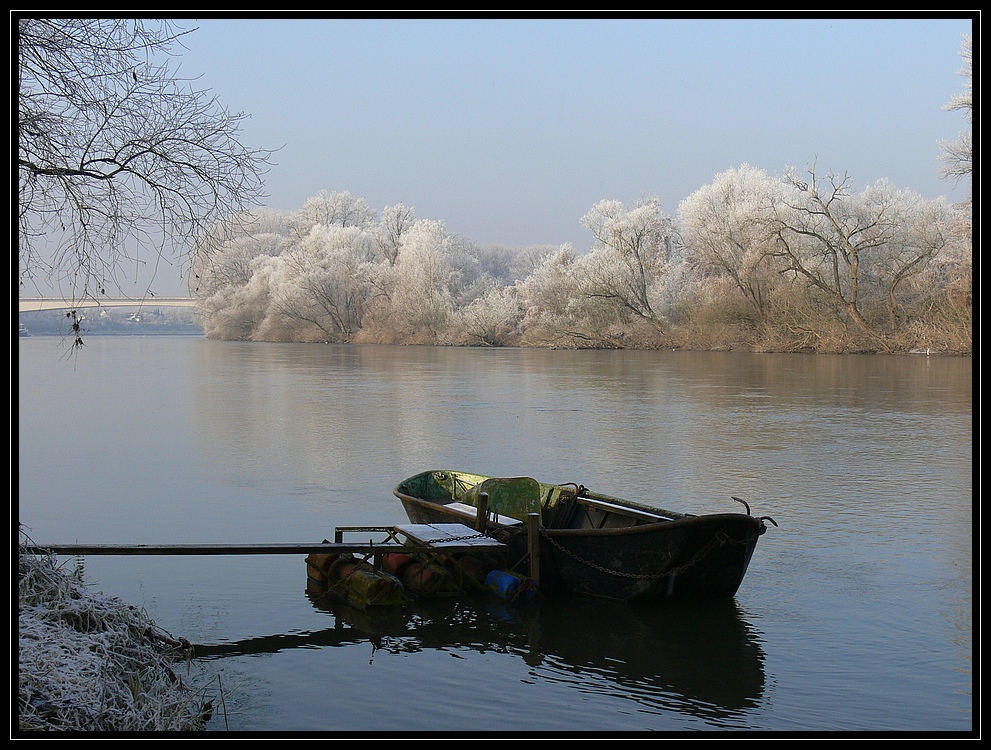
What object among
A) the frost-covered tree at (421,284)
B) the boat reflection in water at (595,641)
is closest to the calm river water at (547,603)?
the boat reflection in water at (595,641)

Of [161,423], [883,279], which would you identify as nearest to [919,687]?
[161,423]

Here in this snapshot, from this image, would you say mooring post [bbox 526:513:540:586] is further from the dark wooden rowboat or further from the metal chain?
the metal chain

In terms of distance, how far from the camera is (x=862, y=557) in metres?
9.98

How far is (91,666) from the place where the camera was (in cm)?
527

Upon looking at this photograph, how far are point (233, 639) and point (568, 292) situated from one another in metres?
53.6

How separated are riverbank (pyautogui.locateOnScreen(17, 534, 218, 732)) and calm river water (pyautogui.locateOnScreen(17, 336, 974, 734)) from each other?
0.46 m

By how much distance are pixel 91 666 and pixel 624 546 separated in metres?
4.47

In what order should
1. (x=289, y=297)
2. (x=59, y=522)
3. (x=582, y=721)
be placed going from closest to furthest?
(x=582, y=721) < (x=59, y=522) < (x=289, y=297)

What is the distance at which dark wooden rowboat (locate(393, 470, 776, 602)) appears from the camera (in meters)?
8.14

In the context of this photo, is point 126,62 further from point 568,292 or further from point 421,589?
point 568,292

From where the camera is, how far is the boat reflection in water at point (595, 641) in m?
6.60

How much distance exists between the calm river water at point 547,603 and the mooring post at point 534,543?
31 centimetres

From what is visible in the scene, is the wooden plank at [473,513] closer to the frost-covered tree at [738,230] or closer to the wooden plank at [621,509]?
the wooden plank at [621,509]
